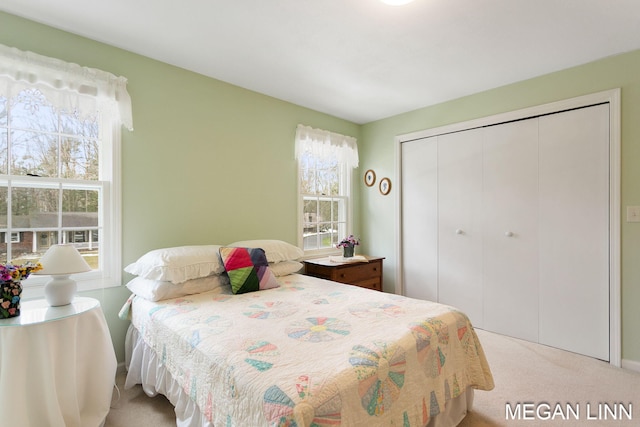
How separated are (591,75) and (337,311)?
2891 millimetres

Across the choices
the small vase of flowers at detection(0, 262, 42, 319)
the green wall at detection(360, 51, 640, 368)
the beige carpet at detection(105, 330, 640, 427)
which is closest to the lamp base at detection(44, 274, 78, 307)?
the small vase of flowers at detection(0, 262, 42, 319)

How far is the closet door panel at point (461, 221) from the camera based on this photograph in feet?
10.8

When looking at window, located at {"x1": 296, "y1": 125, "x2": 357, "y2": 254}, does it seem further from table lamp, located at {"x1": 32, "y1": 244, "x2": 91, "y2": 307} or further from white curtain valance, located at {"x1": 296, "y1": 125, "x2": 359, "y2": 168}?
table lamp, located at {"x1": 32, "y1": 244, "x2": 91, "y2": 307}

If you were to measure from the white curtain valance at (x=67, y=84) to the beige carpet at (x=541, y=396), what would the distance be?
196 centimetres

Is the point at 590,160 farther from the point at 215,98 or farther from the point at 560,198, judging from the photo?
the point at 215,98

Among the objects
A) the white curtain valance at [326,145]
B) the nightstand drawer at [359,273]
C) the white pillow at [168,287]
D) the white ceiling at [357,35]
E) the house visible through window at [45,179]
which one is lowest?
the nightstand drawer at [359,273]

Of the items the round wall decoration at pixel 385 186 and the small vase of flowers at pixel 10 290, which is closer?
the small vase of flowers at pixel 10 290

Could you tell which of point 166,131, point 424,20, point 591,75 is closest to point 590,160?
point 591,75

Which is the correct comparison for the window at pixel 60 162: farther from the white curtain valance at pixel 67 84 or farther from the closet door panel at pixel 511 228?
the closet door panel at pixel 511 228

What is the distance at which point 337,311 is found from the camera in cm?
188

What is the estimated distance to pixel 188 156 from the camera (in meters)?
2.70

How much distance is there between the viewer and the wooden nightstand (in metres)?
3.26

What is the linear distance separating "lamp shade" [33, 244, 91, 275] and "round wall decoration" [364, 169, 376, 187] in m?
3.26

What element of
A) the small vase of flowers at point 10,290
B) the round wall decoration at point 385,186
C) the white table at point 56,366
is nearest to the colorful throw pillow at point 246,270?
the white table at point 56,366
